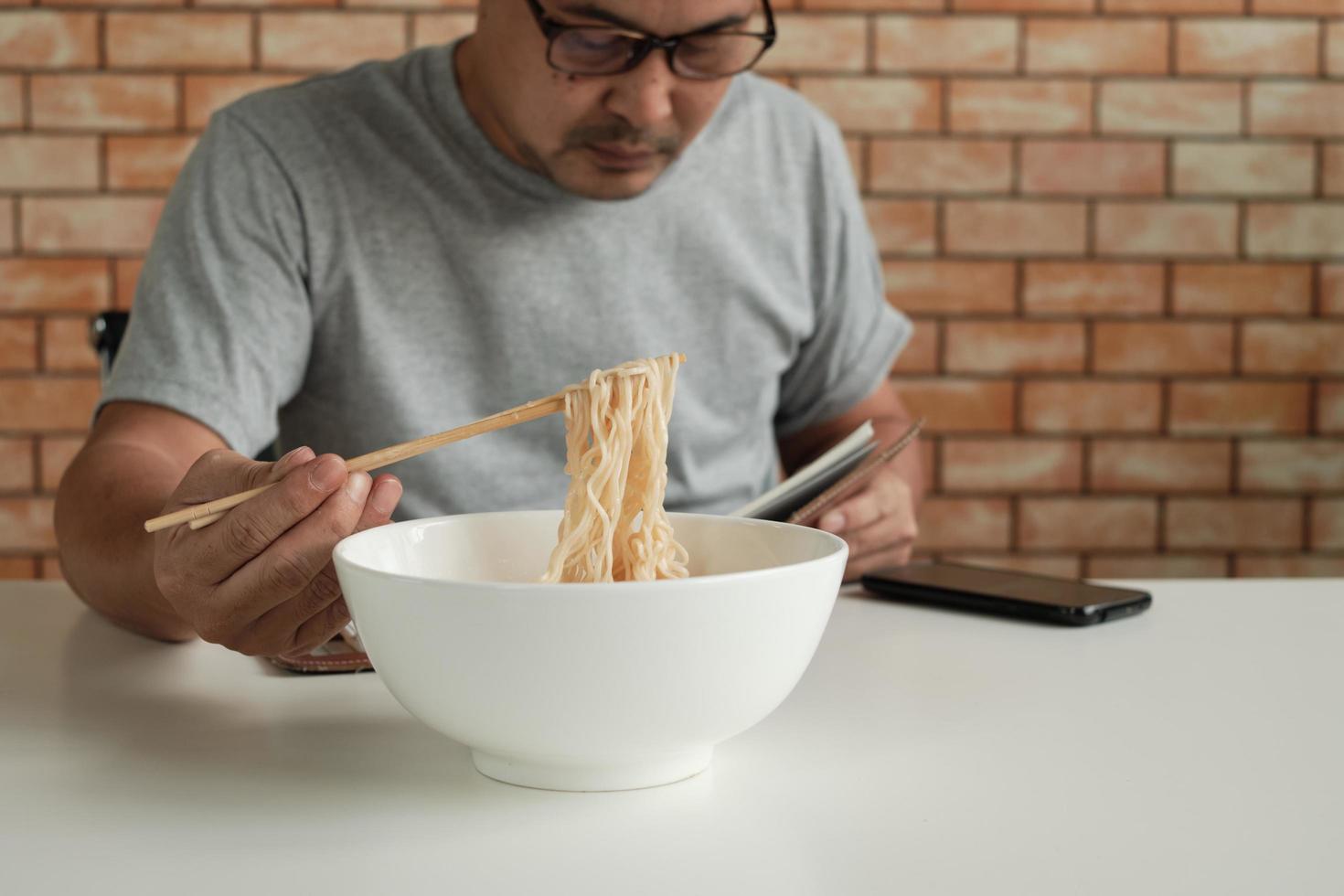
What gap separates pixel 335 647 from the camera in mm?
939

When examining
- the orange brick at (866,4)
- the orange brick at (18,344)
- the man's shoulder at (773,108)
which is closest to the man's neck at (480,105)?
the man's shoulder at (773,108)

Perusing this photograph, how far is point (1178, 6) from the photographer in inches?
88.7

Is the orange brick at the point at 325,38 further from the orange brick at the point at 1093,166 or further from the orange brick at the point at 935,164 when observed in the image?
the orange brick at the point at 1093,166

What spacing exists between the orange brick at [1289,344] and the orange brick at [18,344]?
2.11m

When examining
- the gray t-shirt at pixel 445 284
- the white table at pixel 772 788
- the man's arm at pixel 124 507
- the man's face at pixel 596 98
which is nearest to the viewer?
the white table at pixel 772 788

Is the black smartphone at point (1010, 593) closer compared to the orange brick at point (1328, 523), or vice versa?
the black smartphone at point (1010, 593)

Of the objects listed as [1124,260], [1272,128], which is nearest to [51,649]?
[1124,260]

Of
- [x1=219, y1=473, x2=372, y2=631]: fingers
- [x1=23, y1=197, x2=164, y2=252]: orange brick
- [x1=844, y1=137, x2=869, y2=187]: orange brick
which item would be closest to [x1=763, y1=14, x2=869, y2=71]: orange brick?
[x1=844, y1=137, x2=869, y2=187]: orange brick

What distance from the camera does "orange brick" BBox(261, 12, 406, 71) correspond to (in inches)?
85.5

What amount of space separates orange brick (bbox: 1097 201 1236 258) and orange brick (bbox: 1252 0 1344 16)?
0.34m

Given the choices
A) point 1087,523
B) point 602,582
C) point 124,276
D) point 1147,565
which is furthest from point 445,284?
point 1147,565

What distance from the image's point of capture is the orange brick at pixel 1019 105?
88.4 inches

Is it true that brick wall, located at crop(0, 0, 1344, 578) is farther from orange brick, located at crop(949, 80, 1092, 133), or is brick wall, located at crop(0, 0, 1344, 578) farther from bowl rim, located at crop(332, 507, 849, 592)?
bowl rim, located at crop(332, 507, 849, 592)

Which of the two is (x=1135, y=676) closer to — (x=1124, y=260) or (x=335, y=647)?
(x=335, y=647)
